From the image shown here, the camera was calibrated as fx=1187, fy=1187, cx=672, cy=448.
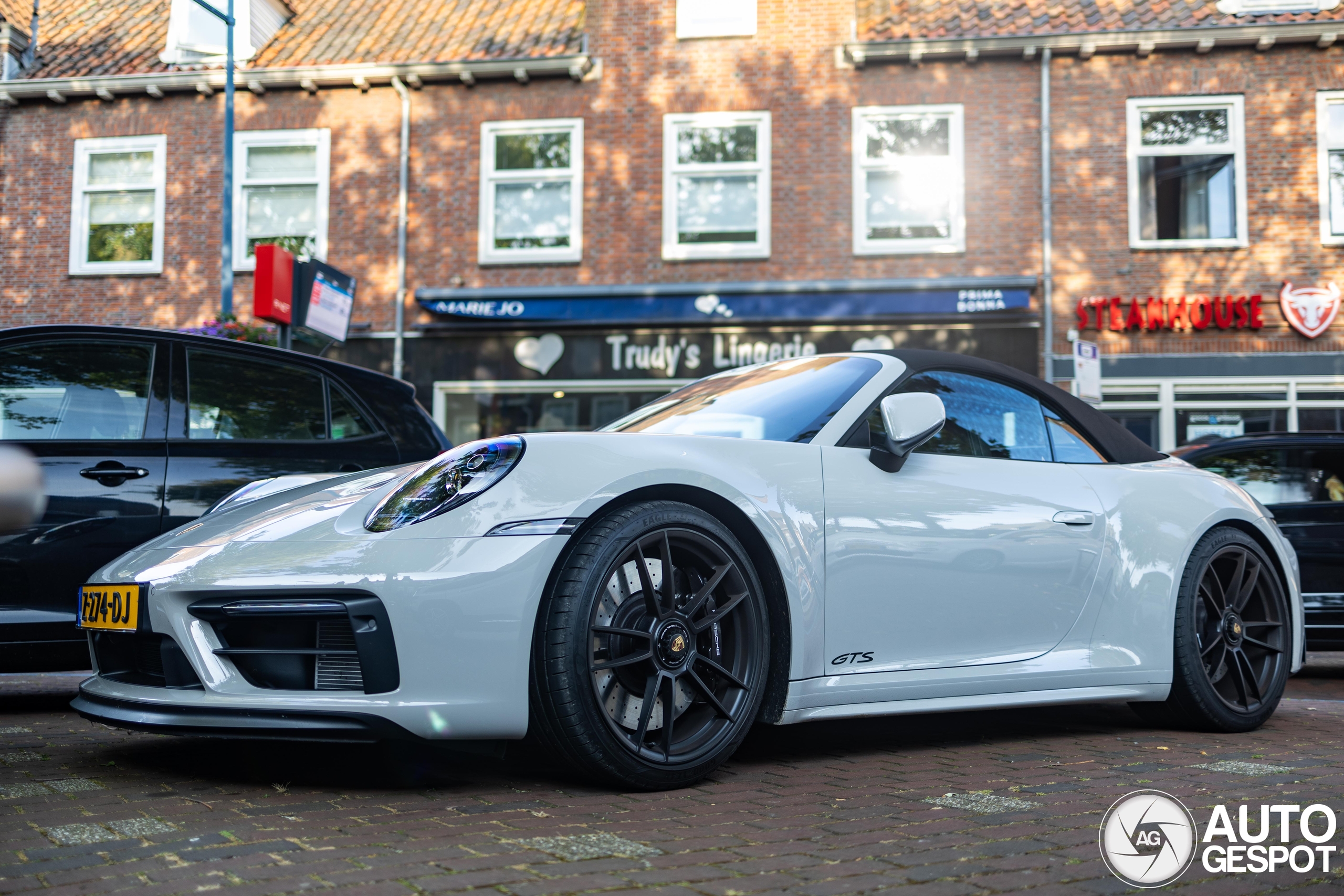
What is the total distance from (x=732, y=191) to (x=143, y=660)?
1314 centimetres

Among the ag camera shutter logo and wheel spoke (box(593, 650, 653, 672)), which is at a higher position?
wheel spoke (box(593, 650, 653, 672))

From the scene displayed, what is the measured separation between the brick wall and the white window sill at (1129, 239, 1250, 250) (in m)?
0.11

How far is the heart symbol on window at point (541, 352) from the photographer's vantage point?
15523 millimetres

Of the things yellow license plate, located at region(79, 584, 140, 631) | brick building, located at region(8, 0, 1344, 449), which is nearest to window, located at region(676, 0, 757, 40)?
brick building, located at region(8, 0, 1344, 449)

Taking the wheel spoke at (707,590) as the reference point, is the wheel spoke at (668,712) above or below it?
below

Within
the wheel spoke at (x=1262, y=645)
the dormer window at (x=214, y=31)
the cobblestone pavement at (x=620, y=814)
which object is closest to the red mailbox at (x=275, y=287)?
the cobblestone pavement at (x=620, y=814)

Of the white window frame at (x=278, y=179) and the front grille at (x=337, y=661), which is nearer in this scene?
the front grille at (x=337, y=661)

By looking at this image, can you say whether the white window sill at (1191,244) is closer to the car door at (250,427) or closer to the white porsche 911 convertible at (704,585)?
the white porsche 911 convertible at (704,585)

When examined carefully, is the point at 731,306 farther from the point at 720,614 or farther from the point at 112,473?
the point at 720,614

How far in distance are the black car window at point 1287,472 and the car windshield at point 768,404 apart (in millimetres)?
4126

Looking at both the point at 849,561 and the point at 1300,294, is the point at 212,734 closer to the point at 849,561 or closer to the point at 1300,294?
the point at 849,561

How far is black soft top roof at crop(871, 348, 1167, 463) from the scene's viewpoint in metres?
4.11

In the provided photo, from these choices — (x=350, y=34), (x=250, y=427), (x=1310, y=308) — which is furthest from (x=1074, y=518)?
(x=350, y=34)

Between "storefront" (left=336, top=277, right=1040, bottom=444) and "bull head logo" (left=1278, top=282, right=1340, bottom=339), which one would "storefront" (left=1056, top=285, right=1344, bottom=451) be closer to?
A: "bull head logo" (left=1278, top=282, right=1340, bottom=339)
